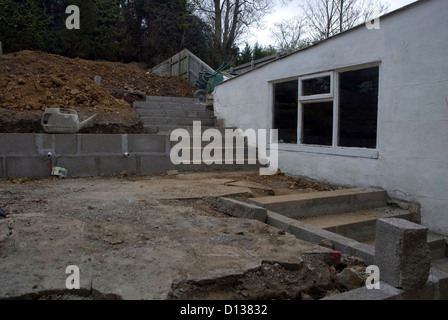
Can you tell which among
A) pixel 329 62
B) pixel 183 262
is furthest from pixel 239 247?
pixel 329 62

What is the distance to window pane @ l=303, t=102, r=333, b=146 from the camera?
565cm

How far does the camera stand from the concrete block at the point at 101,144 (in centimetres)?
570

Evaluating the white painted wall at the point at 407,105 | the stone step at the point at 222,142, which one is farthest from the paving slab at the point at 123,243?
the stone step at the point at 222,142

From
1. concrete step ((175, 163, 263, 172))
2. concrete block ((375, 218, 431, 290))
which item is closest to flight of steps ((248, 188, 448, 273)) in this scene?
concrete block ((375, 218, 431, 290))

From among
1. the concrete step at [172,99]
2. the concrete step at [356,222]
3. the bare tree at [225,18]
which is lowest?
the concrete step at [356,222]

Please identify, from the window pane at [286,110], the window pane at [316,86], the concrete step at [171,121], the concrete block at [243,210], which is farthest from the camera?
the concrete step at [171,121]

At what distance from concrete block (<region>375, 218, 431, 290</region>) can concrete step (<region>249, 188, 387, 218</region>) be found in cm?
195

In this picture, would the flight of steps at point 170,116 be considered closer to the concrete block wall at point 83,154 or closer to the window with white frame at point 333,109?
the concrete block wall at point 83,154

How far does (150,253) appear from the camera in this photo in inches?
94.9

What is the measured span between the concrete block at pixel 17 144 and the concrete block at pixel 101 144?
2.47 feet

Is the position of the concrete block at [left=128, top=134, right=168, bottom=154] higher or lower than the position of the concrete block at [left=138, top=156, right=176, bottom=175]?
higher

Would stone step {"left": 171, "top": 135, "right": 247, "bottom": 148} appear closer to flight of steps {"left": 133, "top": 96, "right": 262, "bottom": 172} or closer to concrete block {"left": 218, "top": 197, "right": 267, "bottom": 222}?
flight of steps {"left": 133, "top": 96, "right": 262, "bottom": 172}

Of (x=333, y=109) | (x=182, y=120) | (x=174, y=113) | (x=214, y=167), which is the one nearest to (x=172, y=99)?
(x=174, y=113)

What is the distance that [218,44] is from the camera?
19.1 metres
